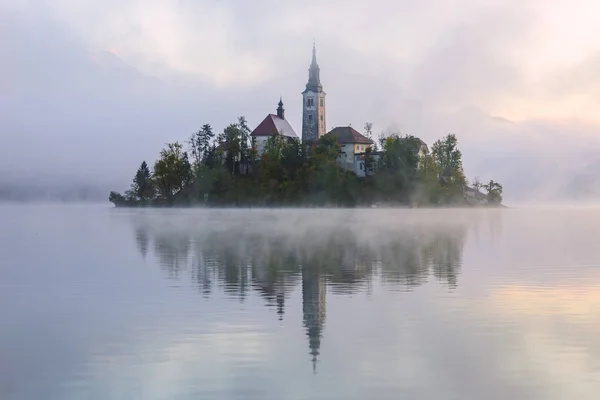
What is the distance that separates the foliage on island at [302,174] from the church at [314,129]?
344 centimetres

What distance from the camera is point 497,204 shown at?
198500 mm

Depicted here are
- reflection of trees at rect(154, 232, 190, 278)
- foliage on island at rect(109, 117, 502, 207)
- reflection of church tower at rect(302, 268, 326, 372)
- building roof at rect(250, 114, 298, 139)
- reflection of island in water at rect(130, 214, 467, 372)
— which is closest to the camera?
reflection of church tower at rect(302, 268, 326, 372)

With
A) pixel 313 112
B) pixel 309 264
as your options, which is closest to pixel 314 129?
pixel 313 112

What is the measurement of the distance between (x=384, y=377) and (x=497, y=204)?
189m

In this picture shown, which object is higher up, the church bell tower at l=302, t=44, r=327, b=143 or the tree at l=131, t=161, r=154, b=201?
the church bell tower at l=302, t=44, r=327, b=143

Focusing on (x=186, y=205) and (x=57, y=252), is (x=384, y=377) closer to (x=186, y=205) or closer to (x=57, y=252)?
(x=57, y=252)

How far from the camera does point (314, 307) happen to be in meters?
23.8

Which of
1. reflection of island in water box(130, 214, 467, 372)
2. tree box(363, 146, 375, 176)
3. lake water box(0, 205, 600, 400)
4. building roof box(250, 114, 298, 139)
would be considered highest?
building roof box(250, 114, 298, 139)

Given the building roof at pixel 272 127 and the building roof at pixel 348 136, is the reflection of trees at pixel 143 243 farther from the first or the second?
the building roof at pixel 272 127

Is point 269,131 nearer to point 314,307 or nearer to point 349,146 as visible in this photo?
point 349,146

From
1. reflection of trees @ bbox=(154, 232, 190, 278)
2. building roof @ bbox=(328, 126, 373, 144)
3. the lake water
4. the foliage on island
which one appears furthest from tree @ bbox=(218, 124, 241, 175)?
the lake water

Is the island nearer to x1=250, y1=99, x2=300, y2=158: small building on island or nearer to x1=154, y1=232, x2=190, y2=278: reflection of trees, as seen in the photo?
x1=250, y1=99, x2=300, y2=158: small building on island

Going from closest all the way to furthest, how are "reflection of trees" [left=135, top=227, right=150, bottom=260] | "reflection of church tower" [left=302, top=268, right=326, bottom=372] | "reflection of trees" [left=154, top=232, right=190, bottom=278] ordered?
"reflection of church tower" [left=302, top=268, right=326, bottom=372] → "reflection of trees" [left=154, top=232, right=190, bottom=278] → "reflection of trees" [left=135, top=227, right=150, bottom=260]

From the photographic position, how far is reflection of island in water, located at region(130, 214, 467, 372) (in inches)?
1072
